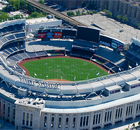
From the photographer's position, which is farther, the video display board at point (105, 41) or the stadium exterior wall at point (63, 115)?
the video display board at point (105, 41)

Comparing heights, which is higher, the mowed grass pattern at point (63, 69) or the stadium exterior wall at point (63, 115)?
the stadium exterior wall at point (63, 115)

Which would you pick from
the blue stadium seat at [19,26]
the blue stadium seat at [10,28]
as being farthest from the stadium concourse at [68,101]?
the blue stadium seat at [19,26]

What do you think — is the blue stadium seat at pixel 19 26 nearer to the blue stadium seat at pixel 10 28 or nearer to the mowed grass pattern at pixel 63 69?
the blue stadium seat at pixel 10 28

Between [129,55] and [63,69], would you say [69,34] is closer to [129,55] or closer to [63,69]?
[63,69]

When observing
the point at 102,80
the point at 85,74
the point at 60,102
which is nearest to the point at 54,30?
the point at 85,74

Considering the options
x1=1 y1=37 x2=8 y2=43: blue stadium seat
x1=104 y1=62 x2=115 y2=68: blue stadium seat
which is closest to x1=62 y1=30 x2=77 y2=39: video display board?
x1=104 y1=62 x2=115 y2=68: blue stadium seat

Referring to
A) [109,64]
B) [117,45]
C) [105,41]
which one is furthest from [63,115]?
[105,41]
